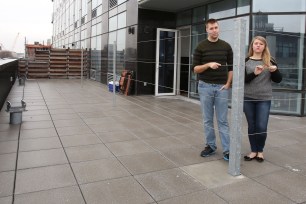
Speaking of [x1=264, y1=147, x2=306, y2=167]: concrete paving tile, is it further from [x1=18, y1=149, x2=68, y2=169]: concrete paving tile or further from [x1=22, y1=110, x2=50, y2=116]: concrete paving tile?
[x1=22, y1=110, x2=50, y2=116]: concrete paving tile

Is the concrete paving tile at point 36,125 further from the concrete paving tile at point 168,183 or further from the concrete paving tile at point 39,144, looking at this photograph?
the concrete paving tile at point 168,183

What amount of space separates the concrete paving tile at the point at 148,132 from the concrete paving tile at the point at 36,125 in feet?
5.71

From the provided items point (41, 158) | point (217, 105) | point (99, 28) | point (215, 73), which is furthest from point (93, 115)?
point (99, 28)

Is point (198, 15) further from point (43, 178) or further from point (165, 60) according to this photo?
point (43, 178)

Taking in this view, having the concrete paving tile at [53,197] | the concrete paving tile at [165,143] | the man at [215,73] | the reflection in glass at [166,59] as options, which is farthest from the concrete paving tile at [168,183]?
the reflection in glass at [166,59]

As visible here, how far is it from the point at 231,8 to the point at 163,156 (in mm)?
5810

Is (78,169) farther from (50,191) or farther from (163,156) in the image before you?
(163,156)

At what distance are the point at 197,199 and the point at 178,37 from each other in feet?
22.5

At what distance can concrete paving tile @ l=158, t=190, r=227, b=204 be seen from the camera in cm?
311

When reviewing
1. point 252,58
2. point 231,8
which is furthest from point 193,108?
point 252,58

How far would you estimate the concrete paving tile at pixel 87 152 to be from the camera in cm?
435

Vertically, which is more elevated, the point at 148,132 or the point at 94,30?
the point at 94,30

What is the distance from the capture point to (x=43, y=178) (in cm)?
362

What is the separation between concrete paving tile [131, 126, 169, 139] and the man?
149 cm
